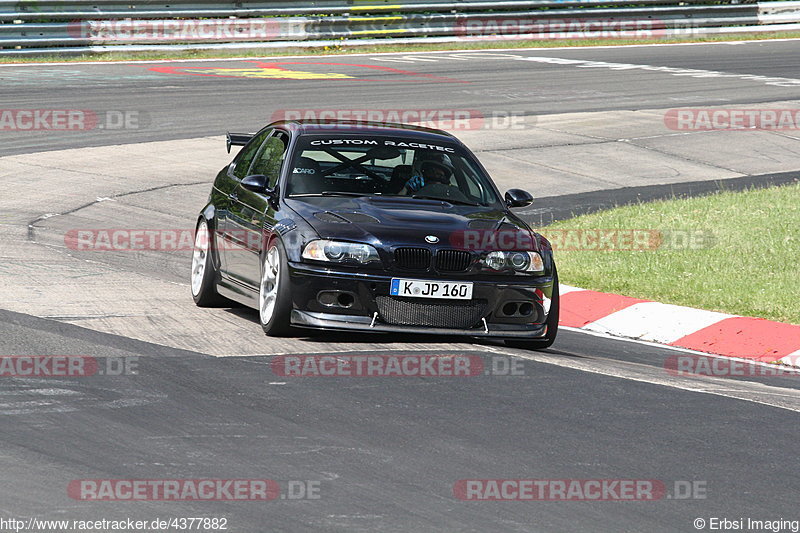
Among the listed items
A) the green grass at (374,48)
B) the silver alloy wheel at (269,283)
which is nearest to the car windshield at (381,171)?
the silver alloy wheel at (269,283)

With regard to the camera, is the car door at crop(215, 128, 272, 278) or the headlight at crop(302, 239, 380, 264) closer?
the headlight at crop(302, 239, 380, 264)

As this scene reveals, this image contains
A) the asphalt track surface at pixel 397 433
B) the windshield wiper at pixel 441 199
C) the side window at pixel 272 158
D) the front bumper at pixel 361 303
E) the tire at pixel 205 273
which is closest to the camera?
the asphalt track surface at pixel 397 433

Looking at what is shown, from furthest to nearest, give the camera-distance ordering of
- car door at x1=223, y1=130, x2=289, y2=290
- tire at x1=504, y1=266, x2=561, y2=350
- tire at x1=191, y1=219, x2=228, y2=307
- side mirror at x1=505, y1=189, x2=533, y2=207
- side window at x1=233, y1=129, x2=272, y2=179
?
side window at x1=233, y1=129, x2=272, y2=179 < tire at x1=191, y1=219, x2=228, y2=307 < side mirror at x1=505, y1=189, x2=533, y2=207 < car door at x1=223, y1=130, x2=289, y2=290 < tire at x1=504, y1=266, x2=561, y2=350

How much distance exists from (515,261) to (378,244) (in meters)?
0.95

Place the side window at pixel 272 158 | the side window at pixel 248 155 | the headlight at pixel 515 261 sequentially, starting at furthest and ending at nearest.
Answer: the side window at pixel 248 155 < the side window at pixel 272 158 < the headlight at pixel 515 261

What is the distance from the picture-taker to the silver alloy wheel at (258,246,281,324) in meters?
8.96

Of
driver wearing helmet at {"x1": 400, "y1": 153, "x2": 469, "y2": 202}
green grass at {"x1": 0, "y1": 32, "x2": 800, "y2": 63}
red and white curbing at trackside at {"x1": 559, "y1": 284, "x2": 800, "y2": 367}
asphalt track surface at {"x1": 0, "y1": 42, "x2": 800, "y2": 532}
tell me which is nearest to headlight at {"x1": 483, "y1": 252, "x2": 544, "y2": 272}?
asphalt track surface at {"x1": 0, "y1": 42, "x2": 800, "y2": 532}

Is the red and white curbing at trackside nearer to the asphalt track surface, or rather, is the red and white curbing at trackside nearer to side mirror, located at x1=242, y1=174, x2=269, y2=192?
the asphalt track surface

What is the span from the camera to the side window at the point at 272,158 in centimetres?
1006

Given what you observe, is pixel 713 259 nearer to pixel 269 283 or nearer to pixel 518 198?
Answer: pixel 518 198

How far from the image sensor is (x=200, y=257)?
10.6 m

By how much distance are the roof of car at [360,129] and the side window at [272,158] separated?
0.12 meters

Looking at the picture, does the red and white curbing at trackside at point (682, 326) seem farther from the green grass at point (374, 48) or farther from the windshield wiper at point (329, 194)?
the green grass at point (374, 48)

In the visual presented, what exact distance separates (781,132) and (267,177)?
14.4 metres
